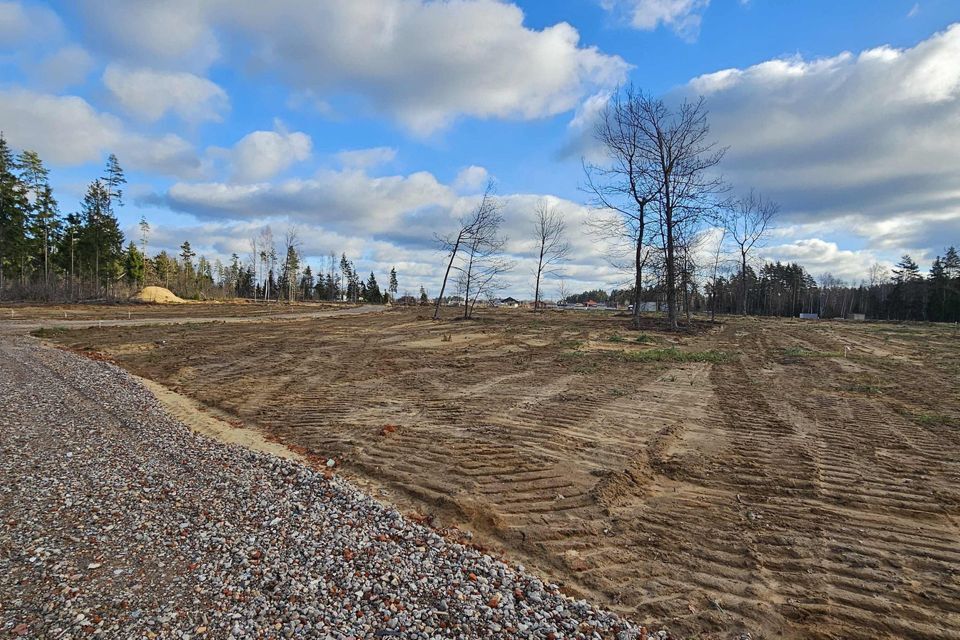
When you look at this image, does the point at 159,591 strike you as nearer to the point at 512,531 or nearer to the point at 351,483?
the point at 351,483

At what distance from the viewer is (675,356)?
49.7 ft

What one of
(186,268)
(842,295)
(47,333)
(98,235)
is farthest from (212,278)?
(842,295)

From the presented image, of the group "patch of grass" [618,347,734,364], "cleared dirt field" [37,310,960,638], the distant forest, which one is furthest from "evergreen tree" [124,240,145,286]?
"patch of grass" [618,347,734,364]

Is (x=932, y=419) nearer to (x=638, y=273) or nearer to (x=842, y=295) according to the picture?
(x=638, y=273)

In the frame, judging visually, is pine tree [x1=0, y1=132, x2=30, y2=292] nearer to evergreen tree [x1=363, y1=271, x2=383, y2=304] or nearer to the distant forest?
the distant forest

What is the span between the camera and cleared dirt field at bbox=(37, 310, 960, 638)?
3.49 m

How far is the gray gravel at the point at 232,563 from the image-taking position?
2.99 m

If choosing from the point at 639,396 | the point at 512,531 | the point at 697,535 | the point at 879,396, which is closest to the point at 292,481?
the point at 512,531

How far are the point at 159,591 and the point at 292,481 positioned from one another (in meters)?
2.15

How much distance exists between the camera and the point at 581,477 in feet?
18.1

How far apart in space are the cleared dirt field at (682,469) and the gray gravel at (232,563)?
1.92 ft

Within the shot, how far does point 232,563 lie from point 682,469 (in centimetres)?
488

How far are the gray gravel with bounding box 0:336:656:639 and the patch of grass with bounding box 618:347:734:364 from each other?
1163cm

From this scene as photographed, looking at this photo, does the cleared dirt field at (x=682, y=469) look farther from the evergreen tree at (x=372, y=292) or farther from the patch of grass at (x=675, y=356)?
the evergreen tree at (x=372, y=292)
